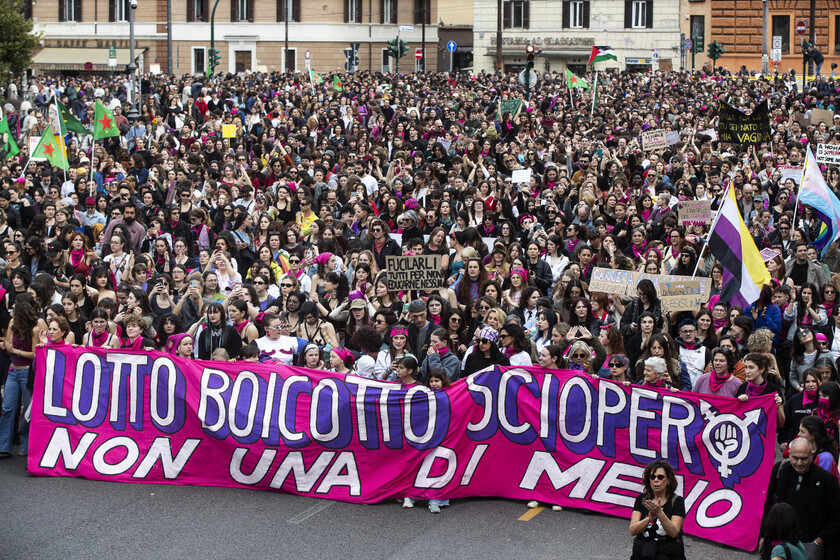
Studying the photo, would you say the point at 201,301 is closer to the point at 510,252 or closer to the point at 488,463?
the point at 510,252

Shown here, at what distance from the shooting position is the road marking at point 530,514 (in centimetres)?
905

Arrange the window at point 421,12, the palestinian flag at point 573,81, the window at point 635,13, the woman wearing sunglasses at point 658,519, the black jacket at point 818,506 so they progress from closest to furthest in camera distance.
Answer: the woman wearing sunglasses at point 658,519 < the black jacket at point 818,506 < the palestinian flag at point 573,81 < the window at point 635,13 < the window at point 421,12

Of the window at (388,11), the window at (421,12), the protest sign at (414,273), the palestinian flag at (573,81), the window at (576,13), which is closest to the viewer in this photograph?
the protest sign at (414,273)

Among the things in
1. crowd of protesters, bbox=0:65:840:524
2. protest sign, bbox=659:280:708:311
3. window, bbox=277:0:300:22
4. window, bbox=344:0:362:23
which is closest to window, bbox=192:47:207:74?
Answer: window, bbox=277:0:300:22

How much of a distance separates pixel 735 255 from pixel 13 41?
111 ft

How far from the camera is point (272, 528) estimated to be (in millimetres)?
8906

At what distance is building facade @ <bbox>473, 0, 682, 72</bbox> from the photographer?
195ft

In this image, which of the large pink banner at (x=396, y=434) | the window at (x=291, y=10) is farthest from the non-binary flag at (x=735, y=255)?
the window at (x=291, y=10)

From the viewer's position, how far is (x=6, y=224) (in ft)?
53.1

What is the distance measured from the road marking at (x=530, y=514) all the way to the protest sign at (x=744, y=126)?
11.7 meters

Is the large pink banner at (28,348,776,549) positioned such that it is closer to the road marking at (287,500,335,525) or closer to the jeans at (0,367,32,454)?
the road marking at (287,500,335,525)

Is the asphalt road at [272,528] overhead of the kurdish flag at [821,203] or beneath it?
beneath

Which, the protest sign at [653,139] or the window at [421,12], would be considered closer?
the protest sign at [653,139]

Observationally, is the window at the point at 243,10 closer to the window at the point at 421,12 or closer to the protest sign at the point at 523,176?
the window at the point at 421,12
